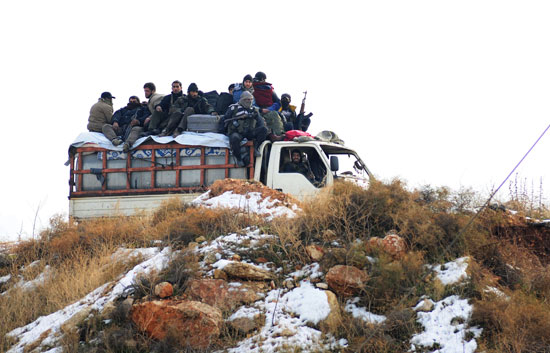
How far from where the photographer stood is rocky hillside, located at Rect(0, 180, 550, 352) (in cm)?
527

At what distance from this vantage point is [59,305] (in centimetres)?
681

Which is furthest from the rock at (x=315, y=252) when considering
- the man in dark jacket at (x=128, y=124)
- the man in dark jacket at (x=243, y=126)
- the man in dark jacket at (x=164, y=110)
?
the man in dark jacket at (x=164, y=110)

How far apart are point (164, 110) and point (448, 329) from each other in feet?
28.5

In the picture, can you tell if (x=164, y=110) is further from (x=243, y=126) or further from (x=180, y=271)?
(x=180, y=271)

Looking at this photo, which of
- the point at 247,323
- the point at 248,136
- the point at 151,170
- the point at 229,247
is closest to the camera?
the point at 247,323

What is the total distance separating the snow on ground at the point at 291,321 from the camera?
523cm

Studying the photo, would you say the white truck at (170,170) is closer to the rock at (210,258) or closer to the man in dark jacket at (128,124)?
the man in dark jacket at (128,124)

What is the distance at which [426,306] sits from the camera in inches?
217

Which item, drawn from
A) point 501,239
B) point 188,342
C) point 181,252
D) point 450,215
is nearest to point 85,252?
point 181,252

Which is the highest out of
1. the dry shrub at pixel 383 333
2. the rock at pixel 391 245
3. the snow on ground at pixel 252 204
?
the snow on ground at pixel 252 204

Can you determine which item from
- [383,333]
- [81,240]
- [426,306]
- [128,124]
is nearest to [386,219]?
[426,306]

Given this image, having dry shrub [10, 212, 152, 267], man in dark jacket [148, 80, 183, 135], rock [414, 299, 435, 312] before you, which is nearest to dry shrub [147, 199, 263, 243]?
dry shrub [10, 212, 152, 267]

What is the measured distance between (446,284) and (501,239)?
60.6 inches

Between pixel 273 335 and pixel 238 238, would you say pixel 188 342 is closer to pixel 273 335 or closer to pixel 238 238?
pixel 273 335
